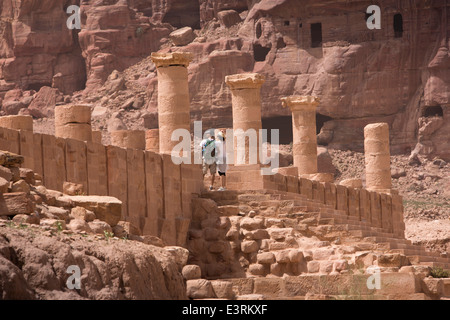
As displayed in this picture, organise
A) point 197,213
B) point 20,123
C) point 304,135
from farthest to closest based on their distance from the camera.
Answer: point 304,135 → point 197,213 → point 20,123

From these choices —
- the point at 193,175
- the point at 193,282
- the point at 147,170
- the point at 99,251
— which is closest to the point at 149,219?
the point at 147,170

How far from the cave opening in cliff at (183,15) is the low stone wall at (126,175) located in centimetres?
3535

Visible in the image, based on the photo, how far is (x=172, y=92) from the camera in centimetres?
2508

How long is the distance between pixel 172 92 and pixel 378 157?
10727 millimetres

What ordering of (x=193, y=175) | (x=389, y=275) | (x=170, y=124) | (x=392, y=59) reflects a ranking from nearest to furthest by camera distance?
1. (x=389, y=275)
2. (x=193, y=175)
3. (x=170, y=124)
4. (x=392, y=59)

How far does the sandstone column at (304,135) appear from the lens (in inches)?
1275

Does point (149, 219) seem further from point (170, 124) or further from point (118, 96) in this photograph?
point (118, 96)

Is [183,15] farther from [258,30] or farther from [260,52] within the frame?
[260,52]

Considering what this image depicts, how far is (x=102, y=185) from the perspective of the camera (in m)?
18.2

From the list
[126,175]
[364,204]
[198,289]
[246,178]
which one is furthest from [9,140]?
[364,204]

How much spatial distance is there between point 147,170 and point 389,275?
5.13 metres

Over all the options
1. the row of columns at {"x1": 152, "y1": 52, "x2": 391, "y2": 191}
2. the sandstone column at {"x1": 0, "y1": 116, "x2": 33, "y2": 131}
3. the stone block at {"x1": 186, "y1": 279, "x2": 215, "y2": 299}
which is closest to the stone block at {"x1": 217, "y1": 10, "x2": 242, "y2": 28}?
the row of columns at {"x1": 152, "y1": 52, "x2": 391, "y2": 191}

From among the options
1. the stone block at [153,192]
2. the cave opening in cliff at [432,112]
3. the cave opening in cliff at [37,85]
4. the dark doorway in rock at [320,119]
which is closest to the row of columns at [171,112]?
the stone block at [153,192]

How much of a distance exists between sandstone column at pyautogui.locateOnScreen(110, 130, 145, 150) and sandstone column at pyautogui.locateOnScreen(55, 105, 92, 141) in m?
7.18
